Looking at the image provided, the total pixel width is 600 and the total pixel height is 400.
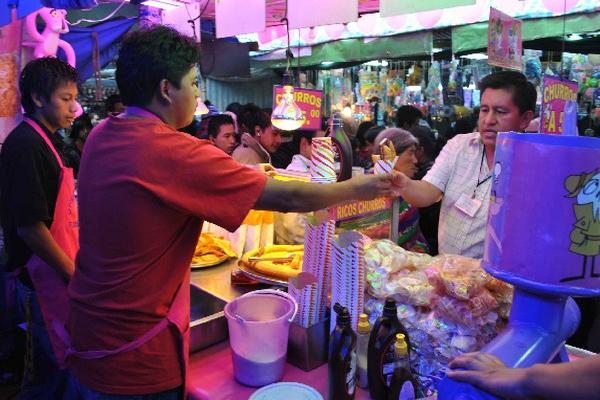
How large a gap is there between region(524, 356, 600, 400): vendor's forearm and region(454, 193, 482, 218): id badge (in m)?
1.52

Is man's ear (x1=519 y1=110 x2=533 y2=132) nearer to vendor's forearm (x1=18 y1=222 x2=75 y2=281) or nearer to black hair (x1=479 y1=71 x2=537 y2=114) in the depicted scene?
black hair (x1=479 y1=71 x2=537 y2=114)

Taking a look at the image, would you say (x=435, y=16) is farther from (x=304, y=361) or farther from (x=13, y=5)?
(x=304, y=361)

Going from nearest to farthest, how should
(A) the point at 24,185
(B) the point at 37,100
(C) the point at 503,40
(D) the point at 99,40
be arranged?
(A) the point at 24,185 < (B) the point at 37,100 < (C) the point at 503,40 < (D) the point at 99,40

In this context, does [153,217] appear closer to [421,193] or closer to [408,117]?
[421,193]

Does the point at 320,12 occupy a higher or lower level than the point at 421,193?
higher

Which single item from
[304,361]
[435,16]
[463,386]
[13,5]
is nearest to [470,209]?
[304,361]

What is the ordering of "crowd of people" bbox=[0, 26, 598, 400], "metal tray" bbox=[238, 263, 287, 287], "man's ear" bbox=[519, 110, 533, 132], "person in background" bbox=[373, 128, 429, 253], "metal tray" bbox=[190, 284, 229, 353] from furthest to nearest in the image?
1. "person in background" bbox=[373, 128, 429, 253]
2. "man's ear" bbox=[519, 110, 533, 132]
3. "metal tray" bbox=[238, 263, 287, 287]
4. "metal tray" bbox=[190, 284, 229, 353]
5. "crowd of people" bbox=[0, 26, 598, 400]

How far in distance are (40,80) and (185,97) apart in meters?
1.29

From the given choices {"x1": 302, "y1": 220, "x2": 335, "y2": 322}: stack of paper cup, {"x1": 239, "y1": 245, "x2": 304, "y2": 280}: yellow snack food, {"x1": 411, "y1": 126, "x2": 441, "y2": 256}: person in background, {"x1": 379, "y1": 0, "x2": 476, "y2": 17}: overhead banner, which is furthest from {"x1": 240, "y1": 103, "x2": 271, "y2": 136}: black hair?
{"x1": 302, "y1": 220, "x2": 335, "y2": 322}: stack of paper cup

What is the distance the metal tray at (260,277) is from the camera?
6.61 ft

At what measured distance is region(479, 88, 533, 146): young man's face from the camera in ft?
7.50

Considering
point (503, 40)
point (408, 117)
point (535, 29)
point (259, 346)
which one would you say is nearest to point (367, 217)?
point (259, 346)

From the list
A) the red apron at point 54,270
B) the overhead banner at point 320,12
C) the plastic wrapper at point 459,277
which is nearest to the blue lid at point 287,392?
the plastic wrapper at point 459,277

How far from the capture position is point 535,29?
5.14 metres
